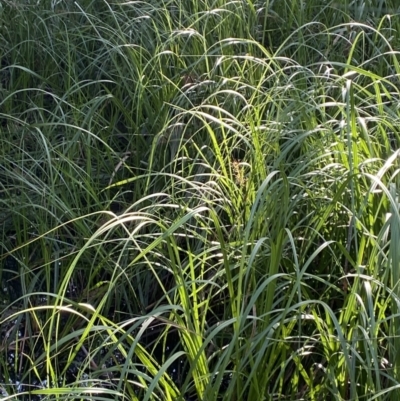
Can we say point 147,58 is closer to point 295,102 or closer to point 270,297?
point 295,102

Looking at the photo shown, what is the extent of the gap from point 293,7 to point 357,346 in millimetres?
1505

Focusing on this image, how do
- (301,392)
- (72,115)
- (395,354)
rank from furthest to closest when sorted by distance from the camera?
(72,115)
(301,392)
(395,354)

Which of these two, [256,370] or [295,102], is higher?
[295,102]

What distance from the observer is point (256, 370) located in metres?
1.35

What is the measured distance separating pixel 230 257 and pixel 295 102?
1.49ft

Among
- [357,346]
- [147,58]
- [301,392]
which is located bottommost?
[301,392]

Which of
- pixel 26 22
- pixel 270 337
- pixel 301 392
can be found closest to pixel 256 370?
pixel 270 337

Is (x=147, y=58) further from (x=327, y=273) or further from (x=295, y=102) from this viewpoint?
(x=327, y=273)

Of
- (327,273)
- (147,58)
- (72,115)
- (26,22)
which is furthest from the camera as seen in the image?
(26,22)

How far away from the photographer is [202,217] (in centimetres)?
170

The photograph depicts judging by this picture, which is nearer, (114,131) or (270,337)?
(270,337)

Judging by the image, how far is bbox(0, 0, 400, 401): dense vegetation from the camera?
1.37 m

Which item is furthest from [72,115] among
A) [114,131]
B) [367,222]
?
[367,222]

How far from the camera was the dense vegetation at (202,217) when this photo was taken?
1374 millimetres
